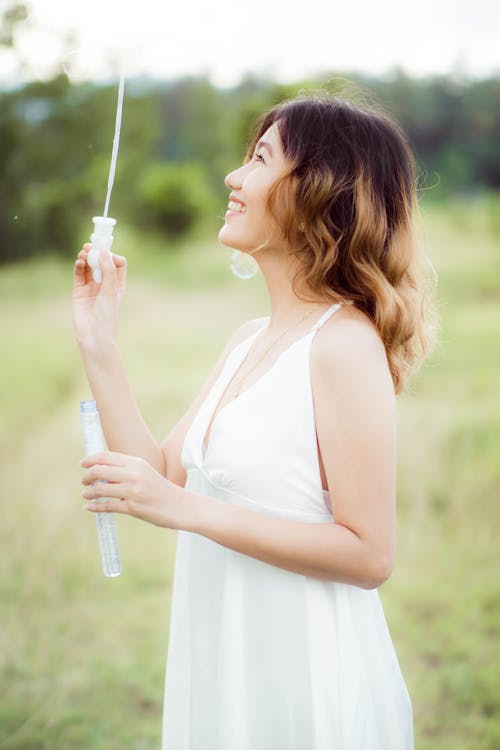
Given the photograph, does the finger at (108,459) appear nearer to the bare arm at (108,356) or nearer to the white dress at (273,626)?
the white dress at (273,626)

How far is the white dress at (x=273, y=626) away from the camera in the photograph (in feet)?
3.64

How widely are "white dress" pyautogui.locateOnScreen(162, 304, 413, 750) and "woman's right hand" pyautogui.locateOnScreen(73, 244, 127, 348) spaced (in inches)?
8.0

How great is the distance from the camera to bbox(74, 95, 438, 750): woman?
1051 mm

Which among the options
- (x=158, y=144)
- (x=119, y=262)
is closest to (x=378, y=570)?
(x=119, y=262)

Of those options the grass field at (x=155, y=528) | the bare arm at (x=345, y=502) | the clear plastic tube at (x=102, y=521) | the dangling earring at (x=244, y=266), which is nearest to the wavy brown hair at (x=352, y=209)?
the bare arm at (x=345, y=502)

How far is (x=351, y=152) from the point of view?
1144mm

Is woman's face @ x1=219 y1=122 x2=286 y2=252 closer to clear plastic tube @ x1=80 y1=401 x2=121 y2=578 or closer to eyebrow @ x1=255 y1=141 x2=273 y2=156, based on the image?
eyebrow @ x1=255 y1=141 x2=273 y2=156

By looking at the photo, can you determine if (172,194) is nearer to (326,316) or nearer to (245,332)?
(245,332)

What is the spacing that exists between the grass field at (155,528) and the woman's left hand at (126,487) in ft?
5.73

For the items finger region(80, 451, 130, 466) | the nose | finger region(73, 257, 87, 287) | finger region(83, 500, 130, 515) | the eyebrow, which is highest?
the eyebrow

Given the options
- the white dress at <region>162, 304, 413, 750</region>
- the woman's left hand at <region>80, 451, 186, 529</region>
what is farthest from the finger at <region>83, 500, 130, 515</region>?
the white dress at <region>162, 304, 413, 750</region>

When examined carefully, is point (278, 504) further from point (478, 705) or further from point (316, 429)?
point (478, 705)

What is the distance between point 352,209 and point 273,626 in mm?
610

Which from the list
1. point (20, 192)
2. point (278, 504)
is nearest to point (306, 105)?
point (278, 504)
